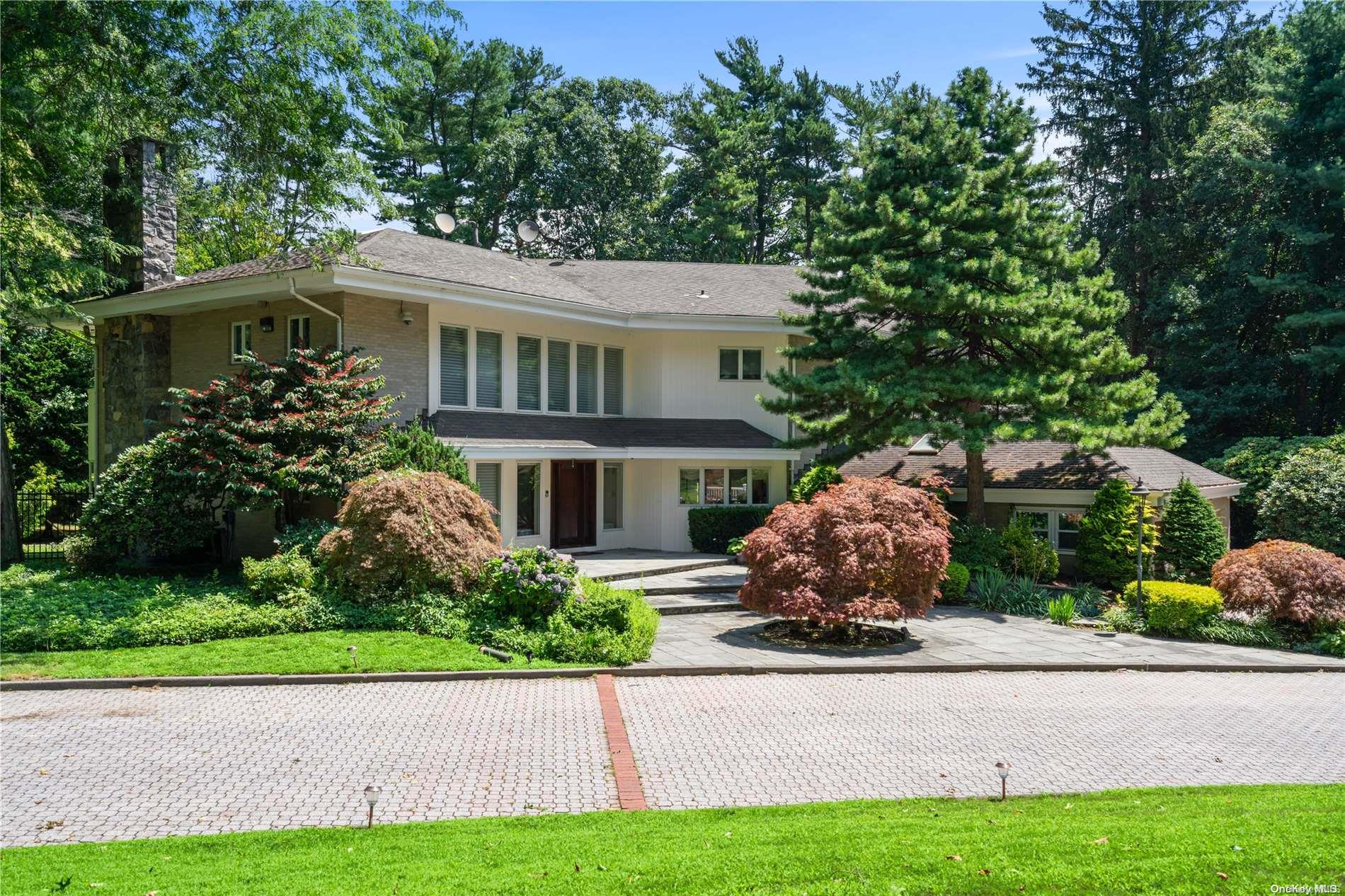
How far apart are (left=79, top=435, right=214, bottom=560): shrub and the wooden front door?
25.1ft

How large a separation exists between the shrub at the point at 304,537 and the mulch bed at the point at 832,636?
7.30m

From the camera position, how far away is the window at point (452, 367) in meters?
19.1

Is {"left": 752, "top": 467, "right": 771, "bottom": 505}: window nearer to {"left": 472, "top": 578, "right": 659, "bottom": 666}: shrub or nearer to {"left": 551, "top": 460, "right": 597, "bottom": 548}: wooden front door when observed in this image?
{"left": 551, "top": 460, "right": 597, "bottom": 548}: wooden front door

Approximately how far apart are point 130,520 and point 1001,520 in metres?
17.5

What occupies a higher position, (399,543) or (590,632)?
(399,543)

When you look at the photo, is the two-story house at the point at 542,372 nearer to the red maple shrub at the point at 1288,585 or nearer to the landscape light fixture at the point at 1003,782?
the red maple shrub at the point at 1288,585

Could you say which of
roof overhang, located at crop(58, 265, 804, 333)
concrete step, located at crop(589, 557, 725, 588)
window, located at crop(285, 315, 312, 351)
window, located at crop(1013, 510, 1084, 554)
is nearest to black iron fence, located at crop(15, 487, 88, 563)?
roof overhang, located at crop(58, 265, 804, 333)

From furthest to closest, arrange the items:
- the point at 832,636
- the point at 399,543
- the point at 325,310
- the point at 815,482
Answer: the point at 815,482
the point at 325,310
the point at 832,636
the point at 399,543

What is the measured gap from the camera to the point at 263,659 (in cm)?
1114

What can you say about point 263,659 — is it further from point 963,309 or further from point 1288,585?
point 1288,585

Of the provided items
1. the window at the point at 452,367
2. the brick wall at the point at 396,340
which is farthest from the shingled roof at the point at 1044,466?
the brick wall at the point at 396,340

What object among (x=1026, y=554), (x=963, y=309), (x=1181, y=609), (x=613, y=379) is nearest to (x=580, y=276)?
(x=613, y=379)

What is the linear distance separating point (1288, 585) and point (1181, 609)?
5.37 ft

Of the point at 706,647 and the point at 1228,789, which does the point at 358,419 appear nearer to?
the point at 706,647
